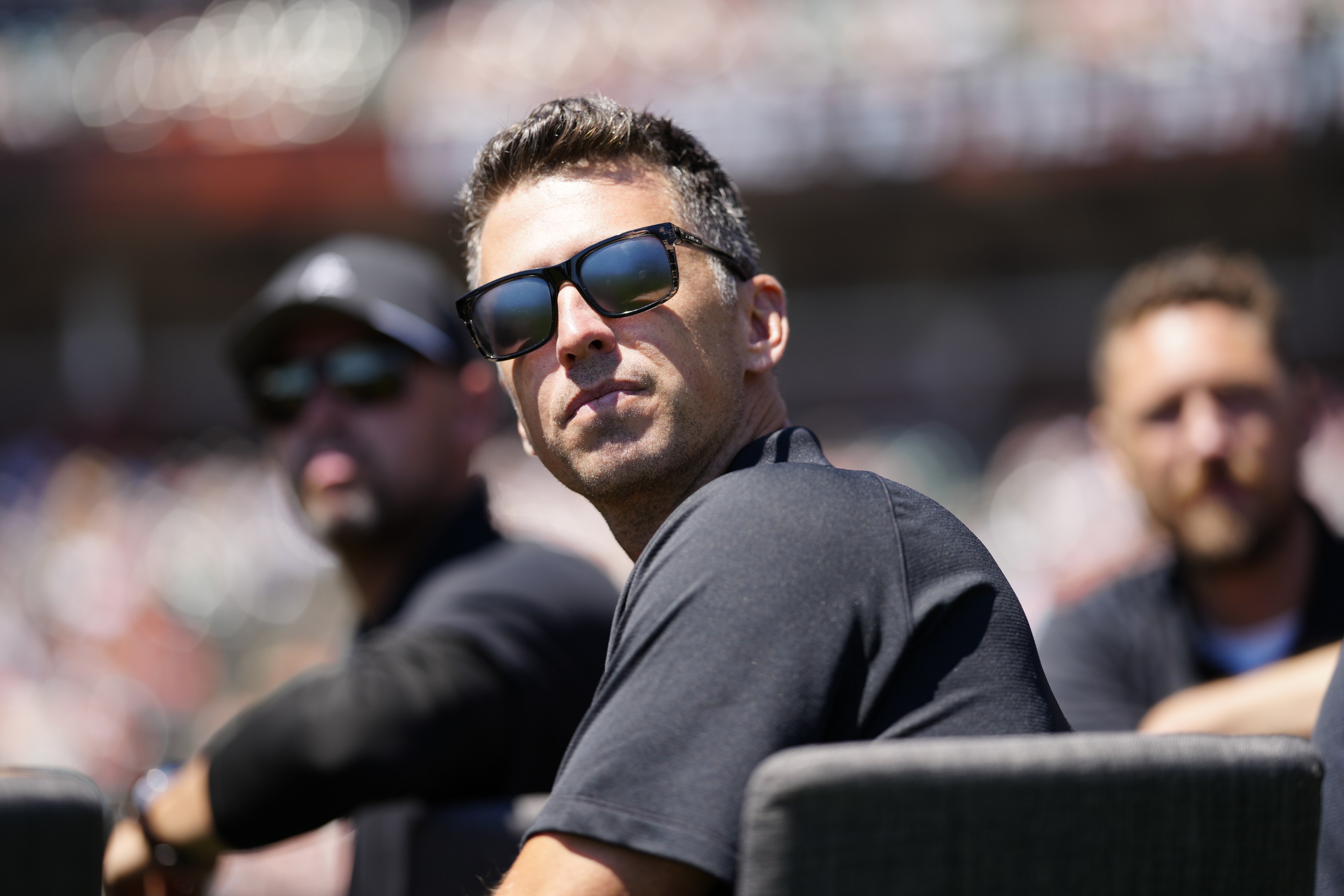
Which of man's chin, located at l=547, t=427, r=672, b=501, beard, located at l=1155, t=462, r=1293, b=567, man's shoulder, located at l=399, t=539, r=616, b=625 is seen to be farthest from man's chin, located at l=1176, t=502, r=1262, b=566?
man's chin, located at l=547, t=427, r=672, b=501

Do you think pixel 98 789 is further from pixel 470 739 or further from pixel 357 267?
pixel 357 267

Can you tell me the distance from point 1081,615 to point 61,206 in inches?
542

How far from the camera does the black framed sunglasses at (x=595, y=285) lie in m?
1.65

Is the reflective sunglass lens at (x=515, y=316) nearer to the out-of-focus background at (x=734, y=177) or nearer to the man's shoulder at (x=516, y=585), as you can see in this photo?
the man's shoulder at (x=516, y=585)

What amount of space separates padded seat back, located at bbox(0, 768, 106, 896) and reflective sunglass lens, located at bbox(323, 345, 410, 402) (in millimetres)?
1498

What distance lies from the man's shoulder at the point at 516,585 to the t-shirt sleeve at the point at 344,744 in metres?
0.20

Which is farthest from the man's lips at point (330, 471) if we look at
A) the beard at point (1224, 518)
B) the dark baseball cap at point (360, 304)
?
the beard at point (1224, 518)

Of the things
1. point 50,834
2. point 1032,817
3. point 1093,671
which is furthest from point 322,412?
point 1032,817

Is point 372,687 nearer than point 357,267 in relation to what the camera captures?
Yes

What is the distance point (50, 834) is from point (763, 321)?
111 centimetres

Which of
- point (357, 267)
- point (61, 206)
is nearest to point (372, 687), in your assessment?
point (357, 267)

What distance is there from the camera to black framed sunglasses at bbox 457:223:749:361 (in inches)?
64.8

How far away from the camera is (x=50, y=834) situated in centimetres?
141

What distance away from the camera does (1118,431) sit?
3.27 metres
